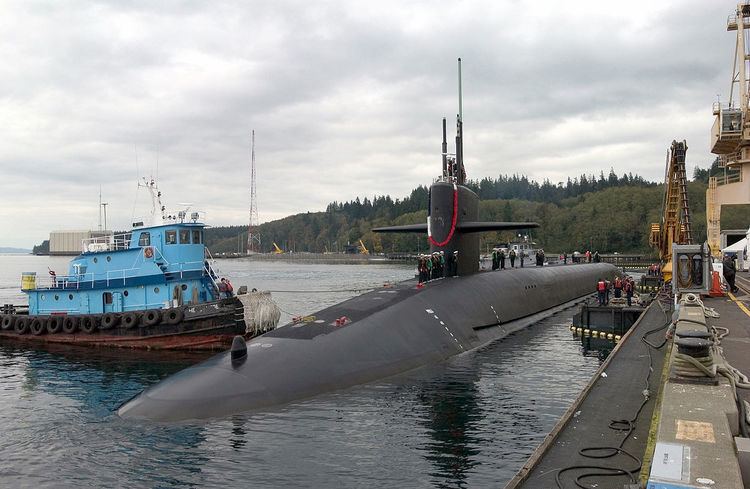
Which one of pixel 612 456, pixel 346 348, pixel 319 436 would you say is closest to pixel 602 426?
pixel 612 456

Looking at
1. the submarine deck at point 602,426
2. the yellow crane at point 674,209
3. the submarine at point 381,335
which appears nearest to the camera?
the submarine deck at point 602,426

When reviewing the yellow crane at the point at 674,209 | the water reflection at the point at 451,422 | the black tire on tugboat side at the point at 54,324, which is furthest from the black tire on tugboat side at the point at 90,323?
the yellow crane at the point at 674,209

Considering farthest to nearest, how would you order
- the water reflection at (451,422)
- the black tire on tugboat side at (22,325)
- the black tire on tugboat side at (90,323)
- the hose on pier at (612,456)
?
the black tire on tugboat side at (22,325) < the black tire on tugboat side at (90,323) < the water reflection at (451,422) < the hose on pier at (612,456)

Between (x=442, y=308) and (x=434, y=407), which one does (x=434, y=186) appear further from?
(x=434, y=407)

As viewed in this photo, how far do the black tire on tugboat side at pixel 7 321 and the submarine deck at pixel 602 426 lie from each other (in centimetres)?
2405

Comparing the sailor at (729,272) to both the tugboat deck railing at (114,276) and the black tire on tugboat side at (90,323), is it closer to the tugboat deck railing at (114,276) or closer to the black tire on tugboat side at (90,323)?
the tugboat deck railing at (114,276)

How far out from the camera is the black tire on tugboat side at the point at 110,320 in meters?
23.5

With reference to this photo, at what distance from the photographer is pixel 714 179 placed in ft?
112

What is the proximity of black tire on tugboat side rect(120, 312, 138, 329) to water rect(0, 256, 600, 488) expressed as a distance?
583 cm

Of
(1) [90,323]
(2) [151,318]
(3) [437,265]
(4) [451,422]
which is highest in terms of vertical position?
(3) [437,265]

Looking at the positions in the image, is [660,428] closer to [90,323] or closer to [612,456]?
[612,456]

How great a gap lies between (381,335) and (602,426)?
7.78 meters

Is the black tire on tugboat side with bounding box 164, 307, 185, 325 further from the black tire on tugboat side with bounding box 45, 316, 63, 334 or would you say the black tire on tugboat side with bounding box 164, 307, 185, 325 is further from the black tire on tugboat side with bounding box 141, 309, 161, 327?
the black tire on tugboat side with bounding box 45, 316, 63, 334

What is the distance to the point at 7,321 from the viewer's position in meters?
26.5
